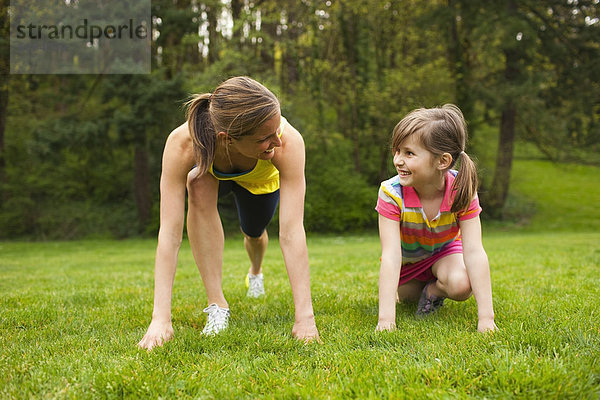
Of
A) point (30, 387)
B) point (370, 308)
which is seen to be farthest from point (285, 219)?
point (30, 387)

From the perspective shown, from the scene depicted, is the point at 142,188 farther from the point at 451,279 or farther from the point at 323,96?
the point at 451,279

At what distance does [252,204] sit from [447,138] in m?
1.50

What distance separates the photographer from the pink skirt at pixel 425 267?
335cm

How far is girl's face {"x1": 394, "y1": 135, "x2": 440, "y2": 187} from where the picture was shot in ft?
9.70

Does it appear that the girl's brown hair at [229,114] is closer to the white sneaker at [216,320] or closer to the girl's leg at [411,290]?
the white sneaker at [216,320]

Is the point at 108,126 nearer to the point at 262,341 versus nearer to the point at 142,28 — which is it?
the point at 142,28

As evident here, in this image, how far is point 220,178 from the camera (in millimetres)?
3277

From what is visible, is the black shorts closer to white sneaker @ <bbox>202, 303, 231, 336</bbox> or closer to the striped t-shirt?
white sneaker @ <bbox>202, 303, 231, 336</bbox>

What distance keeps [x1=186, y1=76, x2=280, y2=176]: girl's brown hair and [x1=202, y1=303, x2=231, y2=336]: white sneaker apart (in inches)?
39.0

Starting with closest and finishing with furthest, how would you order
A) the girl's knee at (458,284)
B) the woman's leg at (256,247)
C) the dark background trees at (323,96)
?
the girl's knee at (458,284), the woman's leg at (256,247), the dark background trees at (323,96)

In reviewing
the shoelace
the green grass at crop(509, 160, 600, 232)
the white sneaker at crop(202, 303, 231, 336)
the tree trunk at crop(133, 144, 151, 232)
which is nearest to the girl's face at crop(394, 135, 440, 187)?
the white sneaker at crop(202, 303, 231, 336)

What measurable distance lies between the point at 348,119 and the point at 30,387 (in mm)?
20355

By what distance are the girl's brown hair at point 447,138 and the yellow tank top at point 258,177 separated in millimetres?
763

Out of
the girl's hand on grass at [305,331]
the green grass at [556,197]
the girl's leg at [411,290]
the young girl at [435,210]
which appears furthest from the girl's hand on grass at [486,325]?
the green grass at [556,197]
